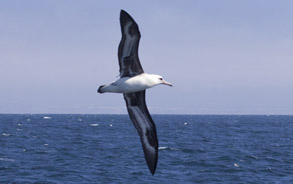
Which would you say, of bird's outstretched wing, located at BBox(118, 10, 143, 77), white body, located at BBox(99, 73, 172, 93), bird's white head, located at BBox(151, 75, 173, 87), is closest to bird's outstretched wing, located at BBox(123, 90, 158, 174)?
bird's white head, located at BBox(151, 75, 173, 87)

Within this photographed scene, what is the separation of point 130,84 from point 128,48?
1091 mm

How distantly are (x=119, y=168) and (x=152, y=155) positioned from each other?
88.6 ft

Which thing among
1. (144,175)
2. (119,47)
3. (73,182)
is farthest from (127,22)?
(144,175)

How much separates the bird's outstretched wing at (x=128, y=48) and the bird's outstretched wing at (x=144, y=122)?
200 cm

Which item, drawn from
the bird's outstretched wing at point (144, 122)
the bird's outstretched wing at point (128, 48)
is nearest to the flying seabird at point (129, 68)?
the bird's outstretched wing at point (128, 48)

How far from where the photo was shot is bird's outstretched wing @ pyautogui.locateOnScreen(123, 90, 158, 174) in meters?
15.7

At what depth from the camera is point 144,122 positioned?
1598 cm

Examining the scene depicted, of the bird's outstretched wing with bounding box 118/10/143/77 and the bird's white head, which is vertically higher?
the bird's outstretched wing with bounding box 118/10/143/77

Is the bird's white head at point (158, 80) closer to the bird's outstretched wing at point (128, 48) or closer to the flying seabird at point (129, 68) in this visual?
the flying seabird at point (129, 68)

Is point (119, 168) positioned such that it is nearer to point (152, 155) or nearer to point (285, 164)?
point (285, 164)

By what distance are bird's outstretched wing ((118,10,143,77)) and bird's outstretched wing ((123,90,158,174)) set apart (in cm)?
200

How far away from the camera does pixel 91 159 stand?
48.9 meters

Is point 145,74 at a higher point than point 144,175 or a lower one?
higher

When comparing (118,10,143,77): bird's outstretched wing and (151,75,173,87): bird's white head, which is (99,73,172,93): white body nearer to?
(151,75,173,87): bird's white head
